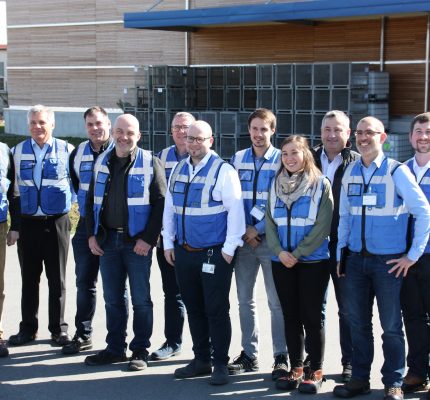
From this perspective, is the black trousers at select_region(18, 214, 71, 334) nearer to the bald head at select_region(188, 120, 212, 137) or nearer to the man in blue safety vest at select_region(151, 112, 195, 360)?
Result: the man in blue safety vest at select_region(151, 112, 195, 360)

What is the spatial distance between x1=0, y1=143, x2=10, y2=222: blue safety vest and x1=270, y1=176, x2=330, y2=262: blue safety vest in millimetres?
2551

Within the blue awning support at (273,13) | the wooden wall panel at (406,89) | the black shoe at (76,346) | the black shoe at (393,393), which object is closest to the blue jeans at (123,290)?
the black shoe at (76,346)

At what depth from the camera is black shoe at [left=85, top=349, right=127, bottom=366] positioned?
6.40 meters

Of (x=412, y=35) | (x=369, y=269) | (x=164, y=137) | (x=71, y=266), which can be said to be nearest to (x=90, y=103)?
(x=164, y=137)

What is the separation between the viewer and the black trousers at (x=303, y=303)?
5551mm

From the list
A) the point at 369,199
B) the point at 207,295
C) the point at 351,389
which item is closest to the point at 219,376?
the point at 207,295

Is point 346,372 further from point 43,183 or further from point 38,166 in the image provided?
point 38,166

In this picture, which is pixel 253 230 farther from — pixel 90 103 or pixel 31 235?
pixel 90 103

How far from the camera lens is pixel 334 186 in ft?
19.1

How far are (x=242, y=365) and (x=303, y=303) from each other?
955 millimetres

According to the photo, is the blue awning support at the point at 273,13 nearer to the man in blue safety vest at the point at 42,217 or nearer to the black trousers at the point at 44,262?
the man in blue safety vest at the point at 42,217

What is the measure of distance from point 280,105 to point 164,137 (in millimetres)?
3593

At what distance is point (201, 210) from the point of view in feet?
19.0

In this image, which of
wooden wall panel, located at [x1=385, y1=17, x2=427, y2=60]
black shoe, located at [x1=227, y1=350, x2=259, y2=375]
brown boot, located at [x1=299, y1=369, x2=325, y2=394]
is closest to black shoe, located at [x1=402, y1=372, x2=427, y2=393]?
brown boot, located at [x1=299, y1=369, x2=325, y2=394]
